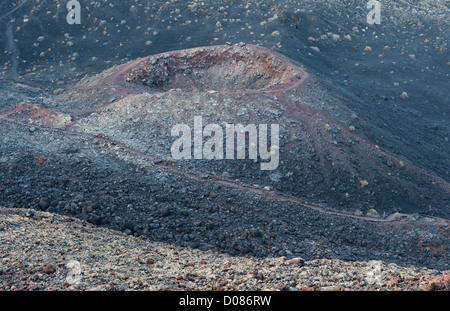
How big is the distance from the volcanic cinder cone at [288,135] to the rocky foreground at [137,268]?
229 inches

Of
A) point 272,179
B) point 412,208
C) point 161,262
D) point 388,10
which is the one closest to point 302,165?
point 272,179

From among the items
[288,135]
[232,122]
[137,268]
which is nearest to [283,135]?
[288,135]

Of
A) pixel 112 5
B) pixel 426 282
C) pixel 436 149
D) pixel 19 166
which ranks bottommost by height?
pixel 436 149

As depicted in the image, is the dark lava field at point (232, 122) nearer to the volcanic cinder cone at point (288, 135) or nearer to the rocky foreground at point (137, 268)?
the volcanic cinder cone at point (288, 135)

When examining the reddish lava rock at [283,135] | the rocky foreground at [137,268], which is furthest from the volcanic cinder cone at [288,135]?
the rocky foreground at [137,268]

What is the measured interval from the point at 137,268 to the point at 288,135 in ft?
38.3

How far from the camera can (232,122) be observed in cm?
1841

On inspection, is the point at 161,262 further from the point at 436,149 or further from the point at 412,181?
the point at 436,149

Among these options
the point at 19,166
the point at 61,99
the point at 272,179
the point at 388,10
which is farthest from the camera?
the point at 388,10

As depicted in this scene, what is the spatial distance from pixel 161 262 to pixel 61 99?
17.4m

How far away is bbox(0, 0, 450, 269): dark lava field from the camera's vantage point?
13258 millimetres

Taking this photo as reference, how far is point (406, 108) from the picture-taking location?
2795cm

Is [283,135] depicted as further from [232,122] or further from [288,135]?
[232,122]

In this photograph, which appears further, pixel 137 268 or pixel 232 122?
pixel 232 122
